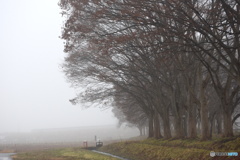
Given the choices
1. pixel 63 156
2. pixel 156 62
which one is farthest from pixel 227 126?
pixel 63 156

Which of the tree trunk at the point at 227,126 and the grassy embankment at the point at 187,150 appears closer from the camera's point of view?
the grassy embankment at the point at 187,150

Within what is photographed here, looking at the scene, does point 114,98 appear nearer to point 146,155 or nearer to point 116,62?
point 116,62

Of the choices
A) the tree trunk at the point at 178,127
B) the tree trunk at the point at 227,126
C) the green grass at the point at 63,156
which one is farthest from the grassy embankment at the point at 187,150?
the green grass at the point at 63,156

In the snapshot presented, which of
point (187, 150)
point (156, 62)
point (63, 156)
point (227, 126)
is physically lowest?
point (63, 156)

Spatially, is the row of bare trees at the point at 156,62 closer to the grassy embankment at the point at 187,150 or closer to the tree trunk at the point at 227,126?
the tree trunk at the point at 227,126

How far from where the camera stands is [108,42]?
14234mm

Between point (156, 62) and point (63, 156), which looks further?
point (63, 156)

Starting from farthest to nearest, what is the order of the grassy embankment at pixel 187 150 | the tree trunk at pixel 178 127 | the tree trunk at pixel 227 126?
1. the tree trunk at pixel 178 127
2. the tree trunk at pixel 227 126
3. the grassy embankment at pixel 187 150

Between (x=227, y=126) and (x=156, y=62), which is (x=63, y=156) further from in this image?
(x=227, y=126)

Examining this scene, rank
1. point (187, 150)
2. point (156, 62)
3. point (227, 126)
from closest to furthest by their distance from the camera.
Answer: point (187, 150) < point (227, 126) < point (156, 62)

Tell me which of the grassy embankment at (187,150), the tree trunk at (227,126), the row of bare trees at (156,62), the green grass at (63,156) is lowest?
the green grass at (63,156)

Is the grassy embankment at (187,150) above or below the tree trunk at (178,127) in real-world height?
below

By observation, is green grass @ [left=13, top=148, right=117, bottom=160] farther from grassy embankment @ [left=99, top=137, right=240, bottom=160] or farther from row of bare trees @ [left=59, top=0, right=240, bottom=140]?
row of bare trees @ [left=59, top=0, right=240, bottom=140]

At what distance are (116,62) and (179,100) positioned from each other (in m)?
6.23
